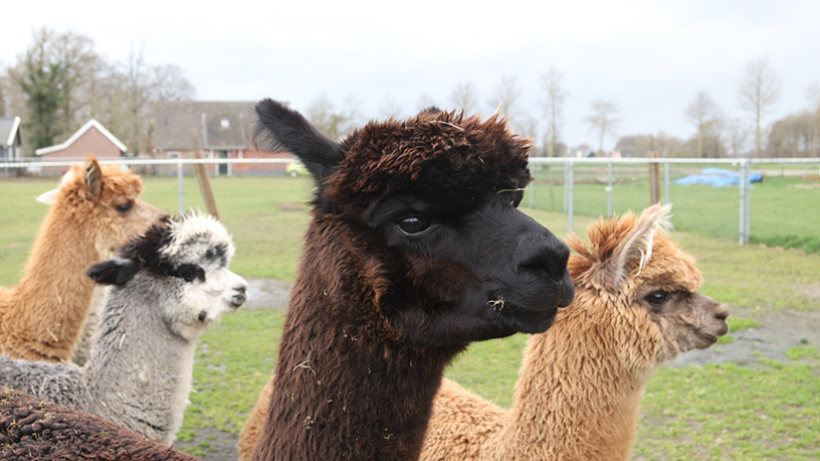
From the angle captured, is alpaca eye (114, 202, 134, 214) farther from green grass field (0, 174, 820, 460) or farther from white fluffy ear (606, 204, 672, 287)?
white fluffy ear (606, 204, 672, 287)

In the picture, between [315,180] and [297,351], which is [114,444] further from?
[315,180]

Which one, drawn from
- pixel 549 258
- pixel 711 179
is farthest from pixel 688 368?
pixel 711 179

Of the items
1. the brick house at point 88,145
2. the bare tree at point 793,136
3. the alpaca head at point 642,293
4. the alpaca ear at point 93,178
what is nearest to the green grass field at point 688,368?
the alpaca head at point 642,293

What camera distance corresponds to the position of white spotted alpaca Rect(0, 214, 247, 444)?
3.13 meters

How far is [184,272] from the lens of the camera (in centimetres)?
351

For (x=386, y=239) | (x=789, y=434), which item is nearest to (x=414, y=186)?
(x=386, y=239)

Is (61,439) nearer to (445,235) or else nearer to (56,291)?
(445,235)

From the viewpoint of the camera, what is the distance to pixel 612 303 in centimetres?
294

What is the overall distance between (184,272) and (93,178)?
1645 mm

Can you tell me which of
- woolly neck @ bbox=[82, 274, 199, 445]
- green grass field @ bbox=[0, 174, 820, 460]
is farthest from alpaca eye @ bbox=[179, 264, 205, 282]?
green grass field @ bbox=[0, 174, 820, 460]

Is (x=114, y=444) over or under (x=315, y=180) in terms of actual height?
under

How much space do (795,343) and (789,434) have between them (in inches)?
110

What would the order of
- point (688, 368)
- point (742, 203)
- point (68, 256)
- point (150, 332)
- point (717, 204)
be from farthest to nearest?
point (717, 204)
point (742, 203)
point (688, 368)
point (68, 256)
point (150, 332)

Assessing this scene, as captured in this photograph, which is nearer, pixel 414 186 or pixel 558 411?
pixel 414 186
